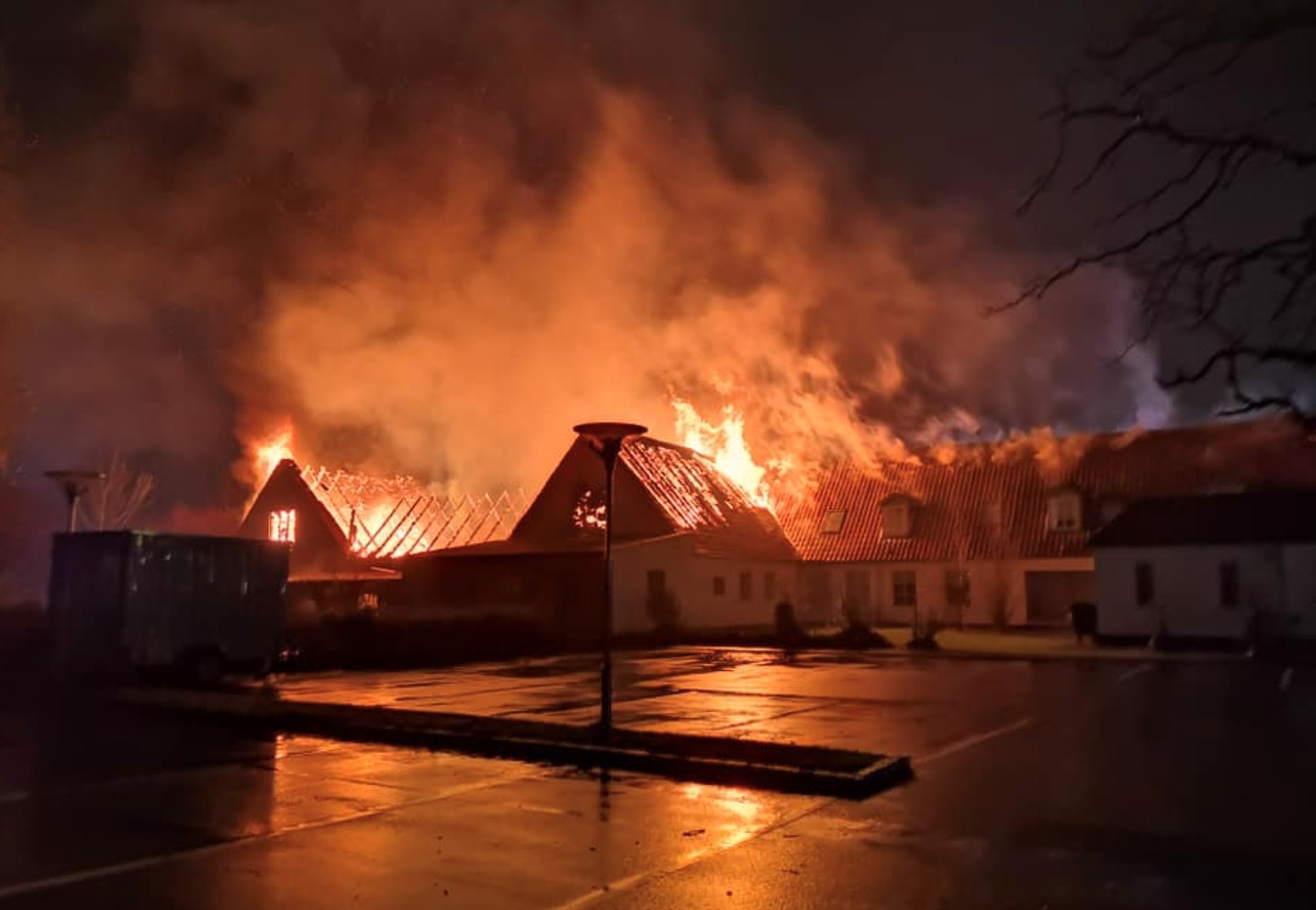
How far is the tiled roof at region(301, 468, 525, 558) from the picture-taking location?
4372 cm

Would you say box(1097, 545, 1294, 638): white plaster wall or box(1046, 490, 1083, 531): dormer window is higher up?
box(1046, 490, 1083, 531): dormer window

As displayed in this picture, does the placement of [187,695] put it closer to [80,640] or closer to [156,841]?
[80,640]

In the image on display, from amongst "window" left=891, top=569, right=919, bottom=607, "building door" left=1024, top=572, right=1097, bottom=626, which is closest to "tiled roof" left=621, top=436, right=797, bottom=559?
"window" left=891, top=569, right=919, bottom=607

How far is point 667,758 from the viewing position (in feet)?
36.4

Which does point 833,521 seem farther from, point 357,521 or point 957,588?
point 357,521

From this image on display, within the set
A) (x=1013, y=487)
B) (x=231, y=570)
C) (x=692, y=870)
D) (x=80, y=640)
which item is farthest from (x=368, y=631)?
(x=1013, y=487)

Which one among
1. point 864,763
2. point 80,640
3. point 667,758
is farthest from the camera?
point 80,640

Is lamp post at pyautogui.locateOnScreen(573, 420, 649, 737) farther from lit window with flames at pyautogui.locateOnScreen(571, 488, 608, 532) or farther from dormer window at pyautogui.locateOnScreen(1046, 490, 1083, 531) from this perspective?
dormer window at pyautogui.locateOnScreen(1046, 490, 1083, 531)

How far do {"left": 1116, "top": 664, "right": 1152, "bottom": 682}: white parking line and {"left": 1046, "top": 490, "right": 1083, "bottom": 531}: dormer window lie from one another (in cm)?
1440

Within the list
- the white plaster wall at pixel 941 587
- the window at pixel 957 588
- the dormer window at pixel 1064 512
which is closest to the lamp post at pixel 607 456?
the white plaster wall at pixel 941 587

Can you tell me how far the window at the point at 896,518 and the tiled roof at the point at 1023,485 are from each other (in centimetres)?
29

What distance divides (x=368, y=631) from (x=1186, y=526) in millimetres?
24081

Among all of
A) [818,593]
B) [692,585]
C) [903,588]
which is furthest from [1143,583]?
[818,593]

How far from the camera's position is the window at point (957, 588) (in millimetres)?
38625
